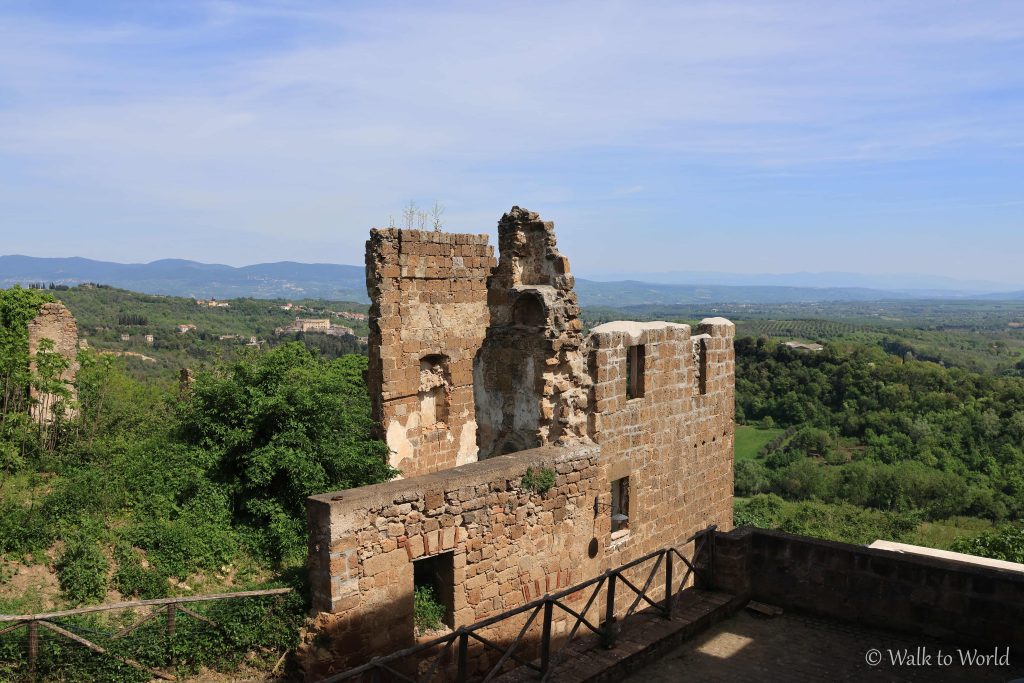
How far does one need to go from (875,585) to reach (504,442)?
4448 millimetres

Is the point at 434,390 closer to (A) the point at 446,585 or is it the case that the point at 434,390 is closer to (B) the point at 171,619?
(B) the point at 171,619

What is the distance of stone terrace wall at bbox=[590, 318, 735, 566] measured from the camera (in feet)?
35.9

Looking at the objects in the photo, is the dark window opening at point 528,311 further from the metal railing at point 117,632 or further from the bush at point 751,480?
the bush at point 751,480

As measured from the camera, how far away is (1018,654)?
22.7ft

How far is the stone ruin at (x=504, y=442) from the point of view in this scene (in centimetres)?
624

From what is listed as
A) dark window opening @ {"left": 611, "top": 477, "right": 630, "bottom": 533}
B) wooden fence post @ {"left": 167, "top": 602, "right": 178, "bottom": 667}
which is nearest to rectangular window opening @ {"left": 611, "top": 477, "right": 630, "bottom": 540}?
dark window opening @ {"left": 611, "top": 477, "right": 630, "bottom": 533}

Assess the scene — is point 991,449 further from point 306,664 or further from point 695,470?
point 306,664

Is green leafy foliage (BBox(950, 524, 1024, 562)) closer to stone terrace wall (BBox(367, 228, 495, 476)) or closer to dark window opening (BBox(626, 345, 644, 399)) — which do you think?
dark window opening (BBox(626, 345, 644, 399))

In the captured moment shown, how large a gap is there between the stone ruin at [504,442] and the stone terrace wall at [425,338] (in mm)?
27

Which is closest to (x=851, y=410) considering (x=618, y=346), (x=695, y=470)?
(x=695, y=470)

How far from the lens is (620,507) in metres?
11.7

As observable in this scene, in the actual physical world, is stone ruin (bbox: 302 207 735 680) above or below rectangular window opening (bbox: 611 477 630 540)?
above

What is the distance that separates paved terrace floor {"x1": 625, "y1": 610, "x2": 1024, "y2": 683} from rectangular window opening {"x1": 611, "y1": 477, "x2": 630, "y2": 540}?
11.3ft

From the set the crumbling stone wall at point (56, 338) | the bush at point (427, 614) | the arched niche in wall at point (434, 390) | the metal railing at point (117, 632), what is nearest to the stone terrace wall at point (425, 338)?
the arched niche in wall at point (434, 390)
